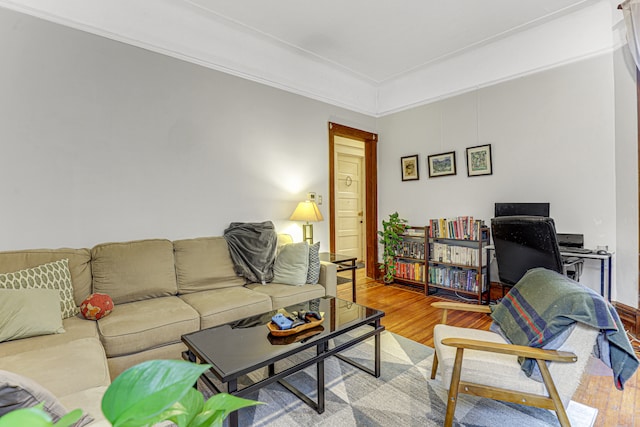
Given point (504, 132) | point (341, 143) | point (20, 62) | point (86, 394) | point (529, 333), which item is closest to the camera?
point (86, 394)

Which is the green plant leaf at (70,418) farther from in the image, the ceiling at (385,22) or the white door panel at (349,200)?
the white door panel at (349,200)

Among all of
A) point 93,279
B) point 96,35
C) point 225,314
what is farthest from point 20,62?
point 225,314

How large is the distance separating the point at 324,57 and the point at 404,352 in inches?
135

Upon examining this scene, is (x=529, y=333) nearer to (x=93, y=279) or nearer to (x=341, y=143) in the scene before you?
(x=93, y=279)

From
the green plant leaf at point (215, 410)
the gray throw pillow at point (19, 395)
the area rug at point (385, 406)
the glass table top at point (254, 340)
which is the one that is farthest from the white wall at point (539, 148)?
the gray throw pillow at point (19, 395)

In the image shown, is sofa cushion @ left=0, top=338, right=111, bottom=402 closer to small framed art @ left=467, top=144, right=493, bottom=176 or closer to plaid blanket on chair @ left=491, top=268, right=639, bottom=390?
plaid blanket on chair @ left=491, top=268, right=639, bottom=390

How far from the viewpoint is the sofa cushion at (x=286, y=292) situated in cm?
268

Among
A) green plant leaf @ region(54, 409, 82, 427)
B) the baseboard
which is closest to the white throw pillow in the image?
green plant leaf @ region(54, 409, 82, 427)

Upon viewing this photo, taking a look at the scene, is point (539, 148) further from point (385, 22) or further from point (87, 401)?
point (87, 401)

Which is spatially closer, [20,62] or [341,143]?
[20,62]

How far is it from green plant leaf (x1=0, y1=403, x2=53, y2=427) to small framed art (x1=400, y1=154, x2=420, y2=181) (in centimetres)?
456

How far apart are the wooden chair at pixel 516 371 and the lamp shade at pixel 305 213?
2205 millimetres

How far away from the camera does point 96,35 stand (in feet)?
8.42

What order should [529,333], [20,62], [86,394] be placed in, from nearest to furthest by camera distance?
[86,394]
[529,333]
[20,62]
